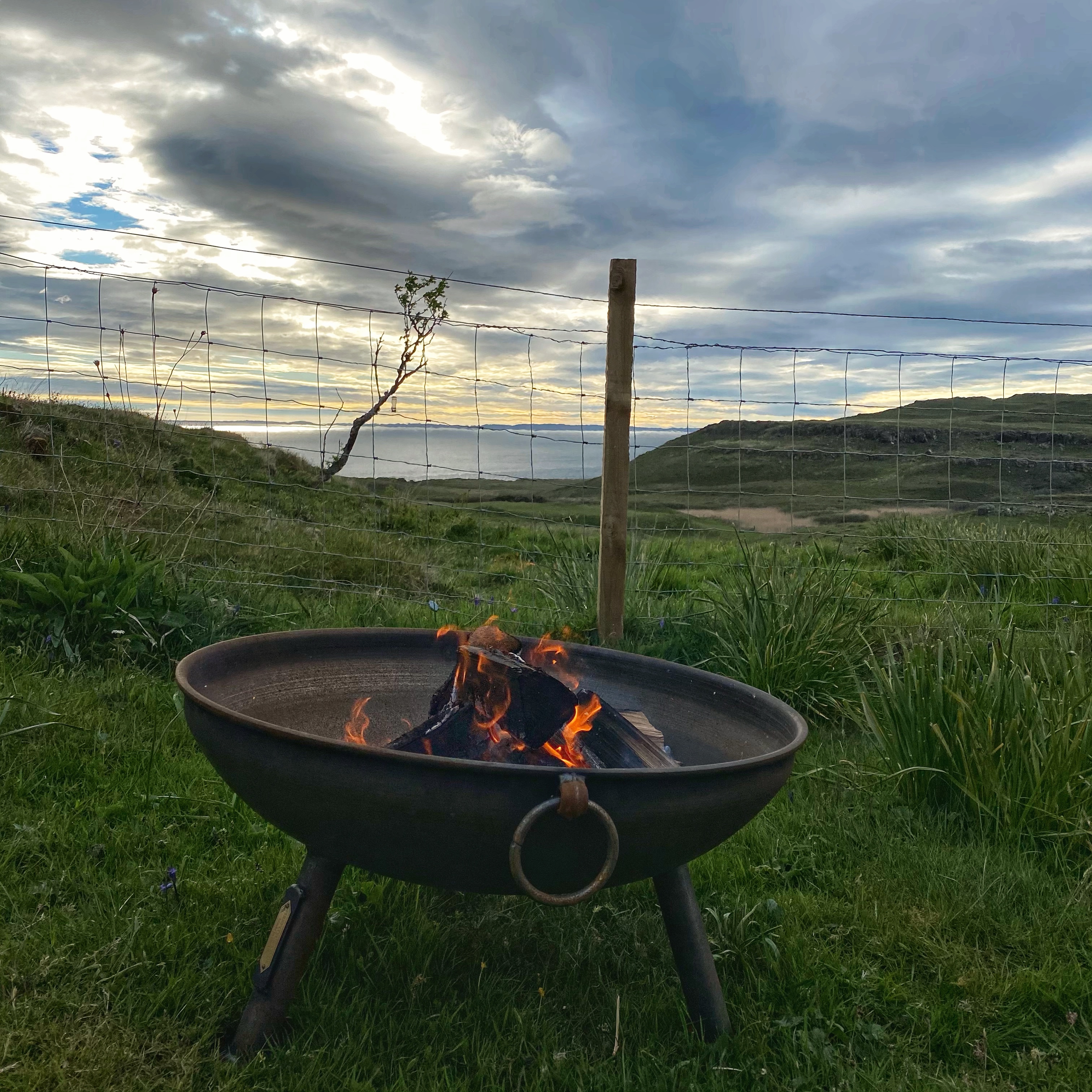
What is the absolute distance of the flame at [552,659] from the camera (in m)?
2.30

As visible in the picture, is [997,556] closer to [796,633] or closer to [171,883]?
[796,633]

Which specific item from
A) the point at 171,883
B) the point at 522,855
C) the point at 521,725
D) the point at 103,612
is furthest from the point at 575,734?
the point at 103,612

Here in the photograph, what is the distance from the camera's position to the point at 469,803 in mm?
1449

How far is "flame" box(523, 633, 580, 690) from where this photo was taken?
2.30 m

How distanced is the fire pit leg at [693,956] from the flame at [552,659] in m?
0.59

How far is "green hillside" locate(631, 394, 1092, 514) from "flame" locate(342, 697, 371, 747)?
2363 mm

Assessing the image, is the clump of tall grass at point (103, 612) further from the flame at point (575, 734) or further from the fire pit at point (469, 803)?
the flame at point (575, 734)

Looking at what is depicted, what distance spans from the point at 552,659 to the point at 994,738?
152cm

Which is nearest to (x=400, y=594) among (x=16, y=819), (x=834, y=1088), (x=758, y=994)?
(x=16, y=819)

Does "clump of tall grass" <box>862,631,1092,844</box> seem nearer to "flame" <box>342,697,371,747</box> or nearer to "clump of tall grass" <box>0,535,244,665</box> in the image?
"flame" <box>342,697,371,747</box>

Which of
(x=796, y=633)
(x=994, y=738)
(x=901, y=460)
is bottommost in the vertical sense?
(x=994, y=738)

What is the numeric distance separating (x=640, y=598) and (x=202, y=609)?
2114 mm

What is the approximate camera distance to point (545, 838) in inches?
58.7

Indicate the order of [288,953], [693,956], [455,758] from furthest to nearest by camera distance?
[693,956] → [288,953] → [455,758]
